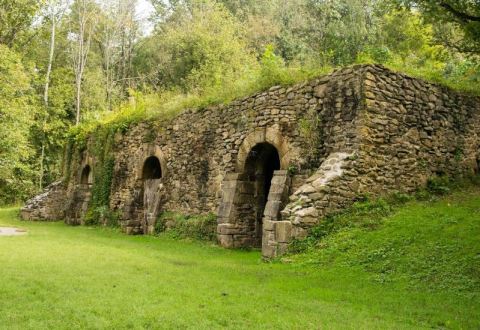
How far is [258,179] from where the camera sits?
12344 mm

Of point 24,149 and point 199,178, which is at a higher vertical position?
point 24,149

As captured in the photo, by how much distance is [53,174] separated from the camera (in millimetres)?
32781

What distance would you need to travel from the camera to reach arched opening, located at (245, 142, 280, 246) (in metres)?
12.1

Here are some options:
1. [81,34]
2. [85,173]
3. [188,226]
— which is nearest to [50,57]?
[81,34]

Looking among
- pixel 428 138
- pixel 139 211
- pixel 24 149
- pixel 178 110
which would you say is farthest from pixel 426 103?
pixel 24 149

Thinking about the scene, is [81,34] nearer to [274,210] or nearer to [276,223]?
[274,210]

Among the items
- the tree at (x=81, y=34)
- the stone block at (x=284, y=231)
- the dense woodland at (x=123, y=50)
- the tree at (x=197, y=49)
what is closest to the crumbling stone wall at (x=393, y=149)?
the stone block at (x=284, y=231)

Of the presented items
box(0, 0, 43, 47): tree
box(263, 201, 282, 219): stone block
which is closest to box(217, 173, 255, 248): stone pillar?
box(263, 201, 282, 219): stone block

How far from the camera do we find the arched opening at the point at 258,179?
1214 cm

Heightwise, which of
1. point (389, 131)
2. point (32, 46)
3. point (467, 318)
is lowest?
point (467, 318)

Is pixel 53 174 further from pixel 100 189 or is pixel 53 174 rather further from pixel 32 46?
pixel 100 189

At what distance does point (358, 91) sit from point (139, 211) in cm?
894

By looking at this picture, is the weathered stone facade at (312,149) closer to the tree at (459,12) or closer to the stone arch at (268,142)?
the stone arch at (268,142)

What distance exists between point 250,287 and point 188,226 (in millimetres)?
6968
